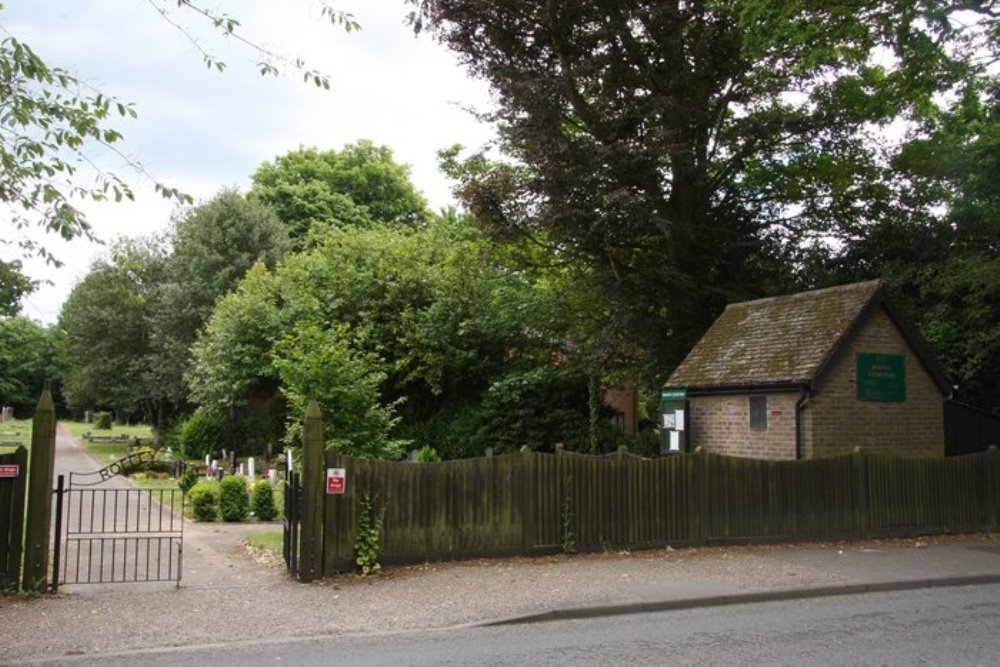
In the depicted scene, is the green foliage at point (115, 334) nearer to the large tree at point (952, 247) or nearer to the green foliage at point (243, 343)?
the green foliage at point (243, 343)

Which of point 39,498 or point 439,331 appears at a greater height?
point 439,331

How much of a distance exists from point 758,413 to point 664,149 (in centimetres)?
778

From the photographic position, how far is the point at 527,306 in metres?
26.4

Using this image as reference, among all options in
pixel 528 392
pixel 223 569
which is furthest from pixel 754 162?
pixel 223 569

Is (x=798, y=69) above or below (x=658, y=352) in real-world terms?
above

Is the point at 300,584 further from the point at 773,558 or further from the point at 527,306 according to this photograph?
the point at 527,306

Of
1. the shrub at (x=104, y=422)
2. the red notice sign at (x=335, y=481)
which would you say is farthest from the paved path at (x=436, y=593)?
the shrub at (x=104, y=422)

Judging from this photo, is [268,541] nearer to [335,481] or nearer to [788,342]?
[335,481]

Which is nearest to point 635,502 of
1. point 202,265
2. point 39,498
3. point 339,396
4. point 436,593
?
point 436,593

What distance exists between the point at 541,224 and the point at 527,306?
14.9 ft

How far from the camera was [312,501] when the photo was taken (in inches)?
414

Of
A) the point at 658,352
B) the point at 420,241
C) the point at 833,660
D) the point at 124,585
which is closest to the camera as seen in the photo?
the point at 833,660

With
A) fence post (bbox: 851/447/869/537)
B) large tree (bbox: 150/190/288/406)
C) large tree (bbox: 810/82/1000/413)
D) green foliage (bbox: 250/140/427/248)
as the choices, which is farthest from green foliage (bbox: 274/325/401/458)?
green foliage (bbox: 250/140/427/248)

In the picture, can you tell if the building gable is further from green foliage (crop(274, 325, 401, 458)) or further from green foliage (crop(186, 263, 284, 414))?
green foliage (crop(186, 263, 284, 414))
